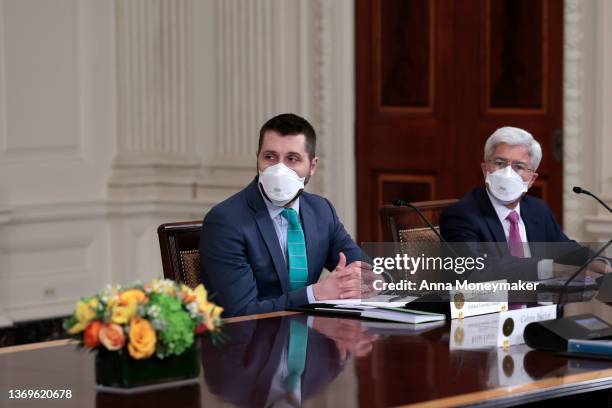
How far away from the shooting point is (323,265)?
12.5ft

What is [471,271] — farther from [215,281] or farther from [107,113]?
[107,113]

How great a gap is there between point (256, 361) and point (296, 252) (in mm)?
1060

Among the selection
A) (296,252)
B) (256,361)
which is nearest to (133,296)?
(256,361)

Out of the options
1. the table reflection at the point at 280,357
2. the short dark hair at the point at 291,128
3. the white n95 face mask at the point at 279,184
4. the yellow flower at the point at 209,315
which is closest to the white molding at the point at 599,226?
the short dark hair at the point at 291,128

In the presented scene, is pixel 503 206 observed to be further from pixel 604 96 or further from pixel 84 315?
pixel 84 315

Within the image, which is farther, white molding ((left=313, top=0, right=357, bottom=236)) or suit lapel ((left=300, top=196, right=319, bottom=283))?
white molding ((left=313, top=0, right=357, bottom=236))

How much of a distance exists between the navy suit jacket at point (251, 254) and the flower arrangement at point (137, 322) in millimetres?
1078

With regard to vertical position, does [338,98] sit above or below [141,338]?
above

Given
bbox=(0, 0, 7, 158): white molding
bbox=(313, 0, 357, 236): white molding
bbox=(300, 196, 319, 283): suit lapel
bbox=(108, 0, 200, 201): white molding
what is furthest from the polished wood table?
bbox=(108, 0, 200, 201): white molding

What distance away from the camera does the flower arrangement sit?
2332 mm

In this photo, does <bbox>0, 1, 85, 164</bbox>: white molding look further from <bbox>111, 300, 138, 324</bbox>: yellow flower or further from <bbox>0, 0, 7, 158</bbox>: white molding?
<bbox>111, 300, 138, 324</bbox>: yellow flower

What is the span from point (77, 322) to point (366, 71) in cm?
403

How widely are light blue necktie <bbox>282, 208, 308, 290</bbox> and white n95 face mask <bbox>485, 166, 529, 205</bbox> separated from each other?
0.76m

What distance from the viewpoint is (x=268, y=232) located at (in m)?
3.63
